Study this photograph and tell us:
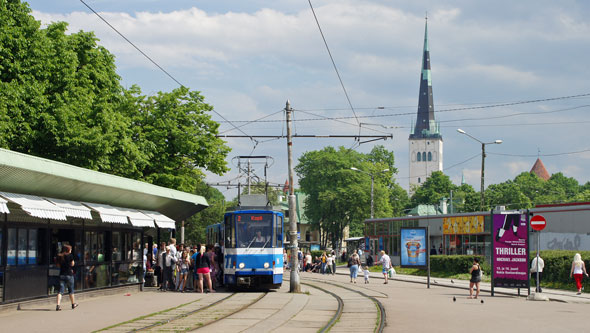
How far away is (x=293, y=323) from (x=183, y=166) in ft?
93.0

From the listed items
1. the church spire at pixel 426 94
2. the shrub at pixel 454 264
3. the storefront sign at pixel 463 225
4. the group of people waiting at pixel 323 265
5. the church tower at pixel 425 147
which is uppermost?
the church spire at pixel 426 94

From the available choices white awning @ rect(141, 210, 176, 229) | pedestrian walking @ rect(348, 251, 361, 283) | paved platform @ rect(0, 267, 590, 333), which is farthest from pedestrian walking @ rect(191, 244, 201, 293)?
pedestrian walking @ rect(348, 251, 361, 283)

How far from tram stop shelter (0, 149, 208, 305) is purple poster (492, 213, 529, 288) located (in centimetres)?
1143

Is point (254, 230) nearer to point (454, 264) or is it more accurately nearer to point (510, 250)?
point (510, 250)

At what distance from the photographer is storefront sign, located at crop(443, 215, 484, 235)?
47.6 meters

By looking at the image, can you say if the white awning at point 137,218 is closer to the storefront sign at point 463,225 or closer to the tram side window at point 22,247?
the tram side window at point 22,247

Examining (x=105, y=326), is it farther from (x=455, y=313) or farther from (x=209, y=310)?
(x=455, y=313)

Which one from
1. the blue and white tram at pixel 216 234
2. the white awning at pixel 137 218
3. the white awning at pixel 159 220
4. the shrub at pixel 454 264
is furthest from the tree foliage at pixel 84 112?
the shrub at pixel 454 264

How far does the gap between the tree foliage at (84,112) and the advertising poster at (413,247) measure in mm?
12764

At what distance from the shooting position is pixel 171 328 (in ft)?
48.5

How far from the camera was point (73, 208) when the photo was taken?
1934cm

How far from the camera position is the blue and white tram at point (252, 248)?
2703cm

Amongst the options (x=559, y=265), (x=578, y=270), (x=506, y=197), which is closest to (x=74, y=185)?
(x=578, y=270)

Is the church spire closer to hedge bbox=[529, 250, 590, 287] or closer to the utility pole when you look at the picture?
hedge bbox=[529, 250, 590, 287]
